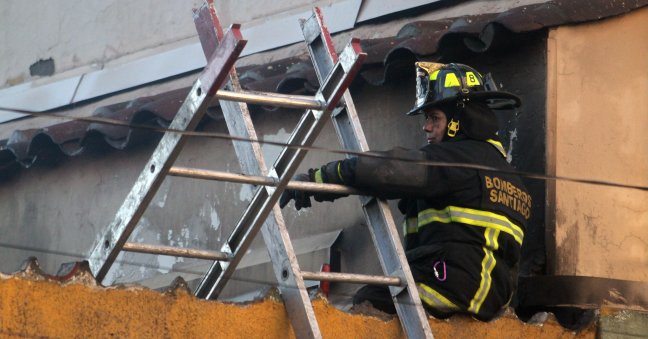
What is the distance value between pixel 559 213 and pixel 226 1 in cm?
317

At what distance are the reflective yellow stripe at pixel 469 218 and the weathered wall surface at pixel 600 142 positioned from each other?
54 centimetres

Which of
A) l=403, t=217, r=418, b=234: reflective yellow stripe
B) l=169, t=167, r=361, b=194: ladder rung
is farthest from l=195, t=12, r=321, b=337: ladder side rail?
l=403, t=217, r=418, b=234: reflective yellow stripe

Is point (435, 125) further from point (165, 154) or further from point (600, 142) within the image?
point (165, 154)

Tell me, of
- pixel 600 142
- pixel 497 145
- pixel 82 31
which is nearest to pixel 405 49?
pixel 497 145

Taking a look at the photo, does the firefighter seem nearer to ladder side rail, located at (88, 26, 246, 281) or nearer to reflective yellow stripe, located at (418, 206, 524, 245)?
reflective yellow stripe, located at (418, 206, 524, 245)

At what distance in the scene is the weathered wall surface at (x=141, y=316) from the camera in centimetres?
511

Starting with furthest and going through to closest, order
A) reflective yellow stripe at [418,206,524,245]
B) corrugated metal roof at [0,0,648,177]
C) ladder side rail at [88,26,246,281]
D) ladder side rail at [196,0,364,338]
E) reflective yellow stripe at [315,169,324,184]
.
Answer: corrugated metal roof at [0,0,648,177], reflective yellow stripe at [418,206,524,245], reflective yellow stripe at [315,169,324,184], ladder side rail at [196,0,364,338], ladder side rail at [88,26,246,281]

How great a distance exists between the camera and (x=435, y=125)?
6918 millimetres

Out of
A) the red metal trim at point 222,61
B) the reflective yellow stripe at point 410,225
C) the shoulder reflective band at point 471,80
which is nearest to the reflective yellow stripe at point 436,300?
the reflective yellow stripe at point 410,225

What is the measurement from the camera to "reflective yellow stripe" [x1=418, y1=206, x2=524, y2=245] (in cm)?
645

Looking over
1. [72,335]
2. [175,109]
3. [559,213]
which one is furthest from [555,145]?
[72,335]

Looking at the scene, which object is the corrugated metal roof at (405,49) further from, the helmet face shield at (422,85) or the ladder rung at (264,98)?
the ladder rung at (264,98)

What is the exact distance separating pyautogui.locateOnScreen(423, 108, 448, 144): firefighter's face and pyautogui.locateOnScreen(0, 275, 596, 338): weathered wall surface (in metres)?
1.17

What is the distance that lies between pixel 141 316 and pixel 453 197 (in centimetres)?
171
